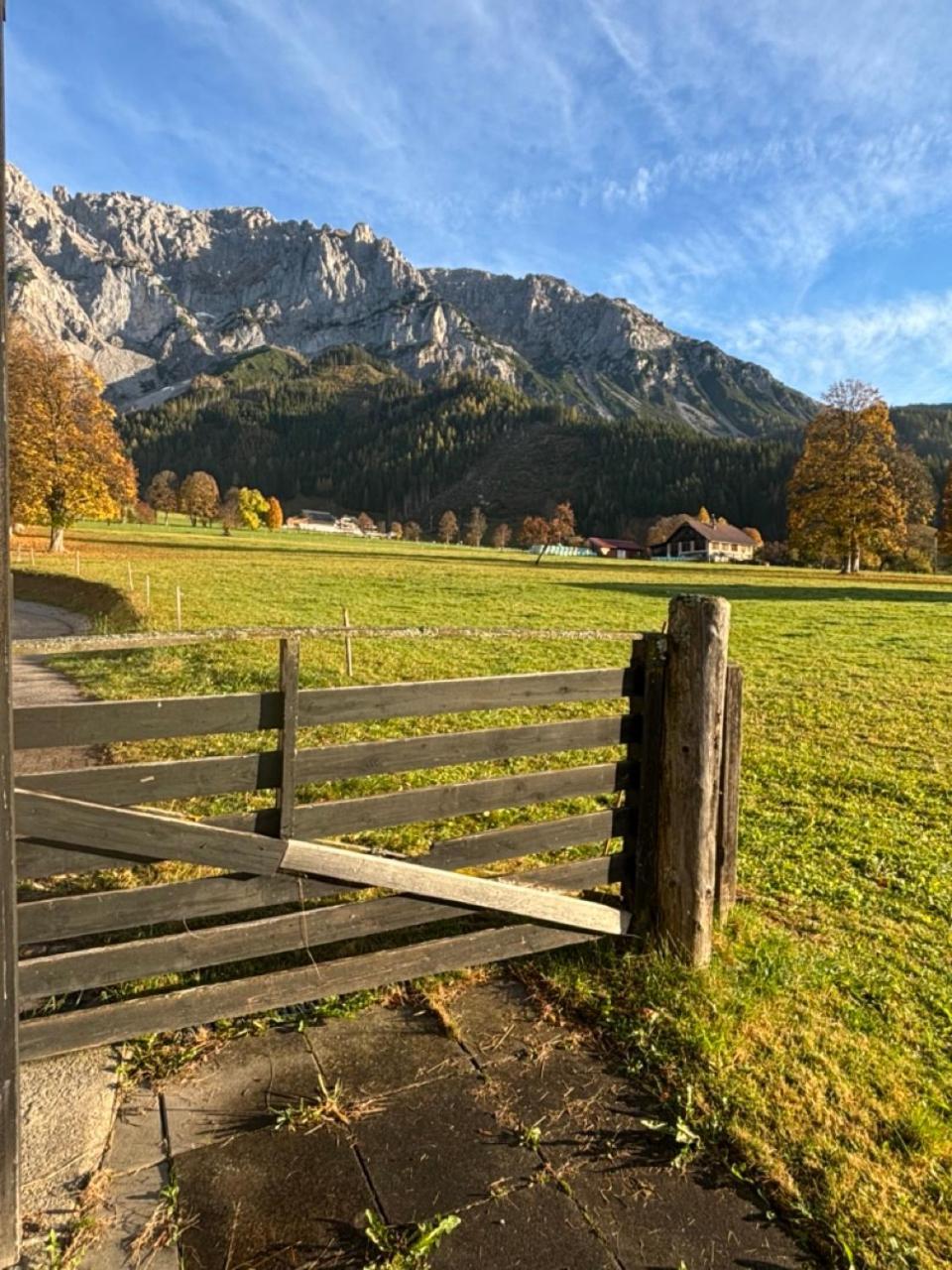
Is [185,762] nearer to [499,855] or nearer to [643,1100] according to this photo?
[499,855]

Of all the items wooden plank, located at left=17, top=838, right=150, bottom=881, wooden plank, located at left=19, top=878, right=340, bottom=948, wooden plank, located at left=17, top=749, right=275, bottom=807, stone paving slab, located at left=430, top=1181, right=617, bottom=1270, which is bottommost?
stone paving slab, located at left=430, top=1181, right=617, bottom=1270

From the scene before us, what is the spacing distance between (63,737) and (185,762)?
54 cm

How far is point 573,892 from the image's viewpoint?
457 centimetres

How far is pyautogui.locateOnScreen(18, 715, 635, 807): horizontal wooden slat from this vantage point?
3236mm

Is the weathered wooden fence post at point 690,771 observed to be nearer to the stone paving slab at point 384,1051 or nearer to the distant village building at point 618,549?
the stone paving slab at point 384,1051

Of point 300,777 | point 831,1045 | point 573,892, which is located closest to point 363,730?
point 573,892

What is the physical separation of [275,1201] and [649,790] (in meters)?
2.86

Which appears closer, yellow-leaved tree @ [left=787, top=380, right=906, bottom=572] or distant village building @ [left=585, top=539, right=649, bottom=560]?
yellow-leaved tree @ [left=787, top=380, right=906, bottom=572]

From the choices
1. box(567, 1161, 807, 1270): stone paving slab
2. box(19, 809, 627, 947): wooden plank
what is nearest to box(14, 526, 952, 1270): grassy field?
box(567, 1161, 807, 1270): stone paving slab

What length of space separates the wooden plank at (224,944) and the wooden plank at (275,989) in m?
0.16

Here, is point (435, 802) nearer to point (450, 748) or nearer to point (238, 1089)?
point (450, 748)

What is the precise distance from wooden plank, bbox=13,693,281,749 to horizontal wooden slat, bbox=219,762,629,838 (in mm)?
499

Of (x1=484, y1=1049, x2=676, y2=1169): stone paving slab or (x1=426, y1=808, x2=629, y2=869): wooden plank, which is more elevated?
(x1=426, y1=808, x2=629, y2=869): wooden plank

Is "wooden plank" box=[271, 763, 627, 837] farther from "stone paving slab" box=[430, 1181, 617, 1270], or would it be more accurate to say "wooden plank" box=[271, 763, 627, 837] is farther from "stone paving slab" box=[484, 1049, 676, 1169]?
"stone paving slab" box=[430, 1181, 617, 1270]
